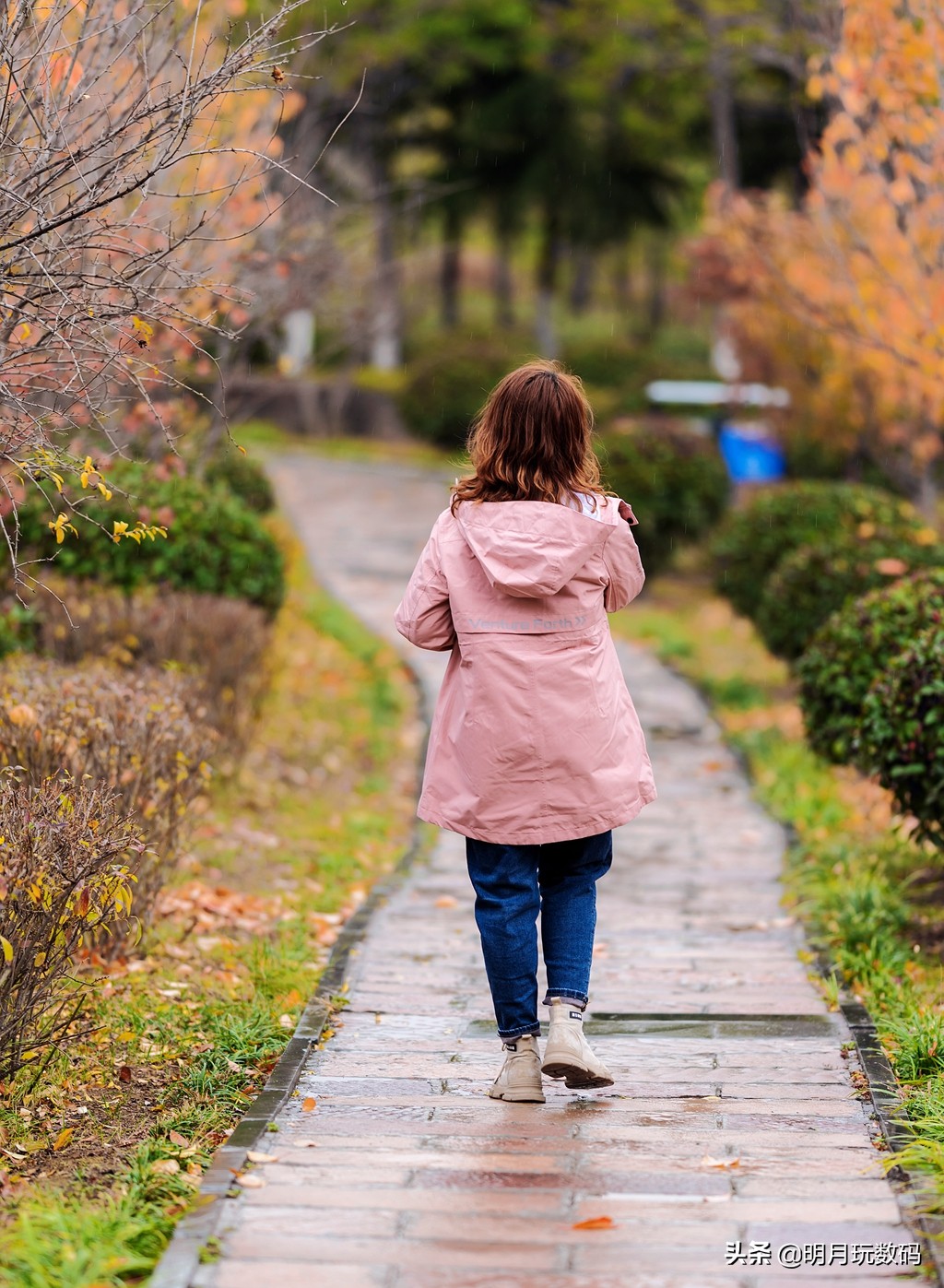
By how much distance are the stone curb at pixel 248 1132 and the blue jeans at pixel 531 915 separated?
1.94ft

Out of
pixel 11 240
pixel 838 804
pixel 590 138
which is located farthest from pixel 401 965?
pixel 590 138

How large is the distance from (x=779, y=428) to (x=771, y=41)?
883 cm

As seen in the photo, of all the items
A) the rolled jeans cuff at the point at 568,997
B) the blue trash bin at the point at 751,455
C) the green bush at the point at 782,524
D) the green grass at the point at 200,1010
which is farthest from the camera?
the blue trash bin at the point at 751,455

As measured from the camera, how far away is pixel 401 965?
5.04 meters

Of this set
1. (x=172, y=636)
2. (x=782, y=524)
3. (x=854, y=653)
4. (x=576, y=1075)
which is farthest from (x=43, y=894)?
(x=782, y=524)

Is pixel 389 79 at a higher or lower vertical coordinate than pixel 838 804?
higher

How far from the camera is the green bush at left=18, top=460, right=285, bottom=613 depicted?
25.1ft

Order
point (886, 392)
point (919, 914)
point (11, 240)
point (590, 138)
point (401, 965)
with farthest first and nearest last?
point (590, 138), point (886, 392), point (919, 914), point (401, 965), point (11, 240)

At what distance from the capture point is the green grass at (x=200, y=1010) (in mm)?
3064

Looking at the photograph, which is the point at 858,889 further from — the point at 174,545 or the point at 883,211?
the point at 883,211

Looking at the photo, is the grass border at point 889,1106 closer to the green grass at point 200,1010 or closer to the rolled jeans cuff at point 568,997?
the rolled jeans cuff at point 568,997

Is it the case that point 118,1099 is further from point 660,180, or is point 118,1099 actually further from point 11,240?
point 660,180

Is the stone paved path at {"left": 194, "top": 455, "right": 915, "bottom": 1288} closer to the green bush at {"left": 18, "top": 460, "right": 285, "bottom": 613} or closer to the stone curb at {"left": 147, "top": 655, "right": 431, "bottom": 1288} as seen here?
the stone curb at {"left": 147, "top": 655, "right": 431, "bottom": 1288}

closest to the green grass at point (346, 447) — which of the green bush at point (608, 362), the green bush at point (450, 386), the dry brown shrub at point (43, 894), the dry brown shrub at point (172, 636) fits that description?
the green bush at point (450, 386)
